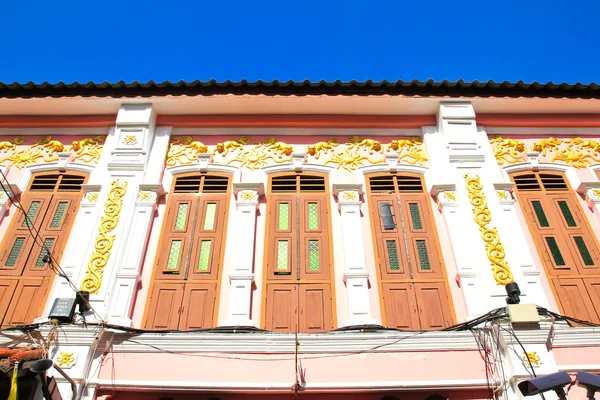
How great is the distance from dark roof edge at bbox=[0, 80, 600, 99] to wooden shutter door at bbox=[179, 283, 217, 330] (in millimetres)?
3281

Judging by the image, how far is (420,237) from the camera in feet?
22.3

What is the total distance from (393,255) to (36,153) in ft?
18.8

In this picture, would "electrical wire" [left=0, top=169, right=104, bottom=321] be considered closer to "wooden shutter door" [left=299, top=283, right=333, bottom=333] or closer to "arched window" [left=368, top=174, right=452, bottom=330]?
"wooden shutter door" [left=299, top=283, right=333, bottom=333]

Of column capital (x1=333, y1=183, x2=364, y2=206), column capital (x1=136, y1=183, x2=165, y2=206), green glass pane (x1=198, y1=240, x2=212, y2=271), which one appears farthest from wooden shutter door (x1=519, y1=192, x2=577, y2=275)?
column capital (x1=136, y1=183, x2=165, y2=206)

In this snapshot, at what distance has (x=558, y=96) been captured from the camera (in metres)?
8.03

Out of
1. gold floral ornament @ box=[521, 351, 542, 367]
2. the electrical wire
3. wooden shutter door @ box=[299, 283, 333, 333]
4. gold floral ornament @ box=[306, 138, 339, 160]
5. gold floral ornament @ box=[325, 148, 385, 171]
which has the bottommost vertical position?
gold floral ornament @ box=[521, 351, 542, 367]

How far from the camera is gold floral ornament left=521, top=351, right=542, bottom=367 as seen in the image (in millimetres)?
5234

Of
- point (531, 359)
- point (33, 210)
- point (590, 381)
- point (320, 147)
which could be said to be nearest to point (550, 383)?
point (590, 381)

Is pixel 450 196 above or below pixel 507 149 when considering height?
below

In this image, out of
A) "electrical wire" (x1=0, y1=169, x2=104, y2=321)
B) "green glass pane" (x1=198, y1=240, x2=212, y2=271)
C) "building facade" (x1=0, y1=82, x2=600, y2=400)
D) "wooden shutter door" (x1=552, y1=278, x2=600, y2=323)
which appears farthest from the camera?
"green glass pane" (x1=198, y1=240, x2=212, y2=271)

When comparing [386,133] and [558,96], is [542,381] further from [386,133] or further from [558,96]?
[558,96]

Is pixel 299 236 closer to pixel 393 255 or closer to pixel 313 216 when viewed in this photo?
pixel 313 216

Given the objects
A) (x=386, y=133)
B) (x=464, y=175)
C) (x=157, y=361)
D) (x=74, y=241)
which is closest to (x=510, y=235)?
(x=464, y=175)

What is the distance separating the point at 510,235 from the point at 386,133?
2587 mm
